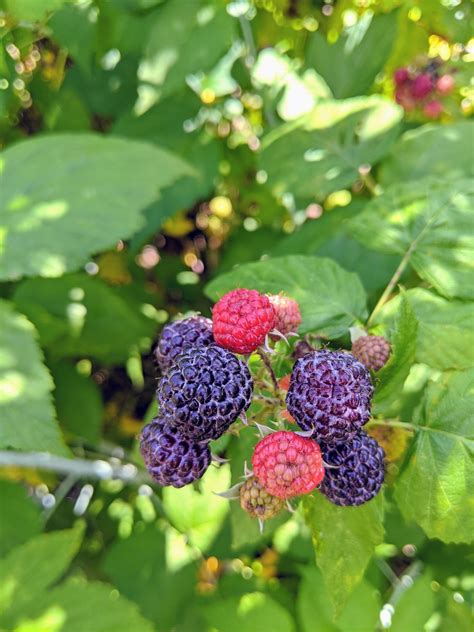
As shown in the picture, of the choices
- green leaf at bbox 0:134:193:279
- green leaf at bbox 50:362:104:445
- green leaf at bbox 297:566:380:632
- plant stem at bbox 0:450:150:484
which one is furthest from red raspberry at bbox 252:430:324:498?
green leaf at bbox 50:362:104:445

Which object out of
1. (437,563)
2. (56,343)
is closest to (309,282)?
(437,563)

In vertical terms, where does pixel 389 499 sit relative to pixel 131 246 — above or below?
below

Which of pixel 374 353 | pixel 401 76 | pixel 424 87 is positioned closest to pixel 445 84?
pixel 424 87

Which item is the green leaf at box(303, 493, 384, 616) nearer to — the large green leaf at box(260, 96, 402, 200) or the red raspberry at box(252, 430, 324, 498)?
the red raspberry at box(252, 430, 324, 498)

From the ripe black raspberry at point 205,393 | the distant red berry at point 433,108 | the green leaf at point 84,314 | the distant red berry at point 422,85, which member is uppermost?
the distant red berry at point 422,85

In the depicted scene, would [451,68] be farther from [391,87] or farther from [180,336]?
[180,336]

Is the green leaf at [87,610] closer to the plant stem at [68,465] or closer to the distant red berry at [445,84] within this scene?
the plant stem at [68,465]

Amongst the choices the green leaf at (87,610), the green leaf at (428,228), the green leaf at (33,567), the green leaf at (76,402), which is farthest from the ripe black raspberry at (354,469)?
the green leaf at (76,402)
